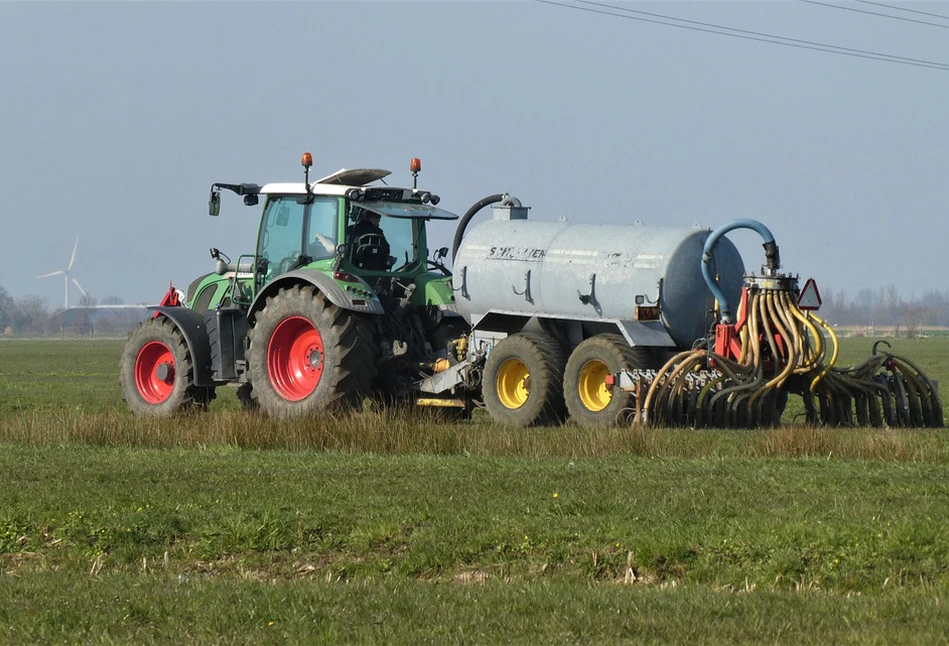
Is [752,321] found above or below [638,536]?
above

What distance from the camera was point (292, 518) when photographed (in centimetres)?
1167

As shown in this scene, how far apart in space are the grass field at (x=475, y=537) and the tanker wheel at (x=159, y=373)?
187 inches

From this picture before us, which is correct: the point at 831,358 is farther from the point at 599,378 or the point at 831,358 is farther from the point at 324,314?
the point at 324,314

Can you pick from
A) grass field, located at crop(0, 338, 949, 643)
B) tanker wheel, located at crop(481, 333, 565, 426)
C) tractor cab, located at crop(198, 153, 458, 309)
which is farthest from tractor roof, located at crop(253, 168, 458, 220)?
grass field, located at crop(0, 338, 949, 643)

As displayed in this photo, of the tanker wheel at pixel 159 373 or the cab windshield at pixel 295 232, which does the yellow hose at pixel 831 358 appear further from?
the tanker wheel at pixel 159 373

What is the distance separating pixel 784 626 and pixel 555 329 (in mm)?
12336

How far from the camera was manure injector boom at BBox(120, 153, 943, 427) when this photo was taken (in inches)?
731

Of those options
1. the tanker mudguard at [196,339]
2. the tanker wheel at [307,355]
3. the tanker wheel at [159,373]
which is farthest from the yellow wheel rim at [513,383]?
the tanker mudguard at [196,339]

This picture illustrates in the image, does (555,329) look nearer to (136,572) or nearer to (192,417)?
(192,417)

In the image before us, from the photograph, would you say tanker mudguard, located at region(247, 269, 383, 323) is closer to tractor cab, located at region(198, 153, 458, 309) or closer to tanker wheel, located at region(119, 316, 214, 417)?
tractor cab, located at region(198, 153, 458, 309)

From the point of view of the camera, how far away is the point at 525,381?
19.8 meters

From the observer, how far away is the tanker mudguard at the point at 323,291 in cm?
1950

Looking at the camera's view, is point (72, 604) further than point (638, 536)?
No

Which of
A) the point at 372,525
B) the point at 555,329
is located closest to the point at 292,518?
the point at 372,525
